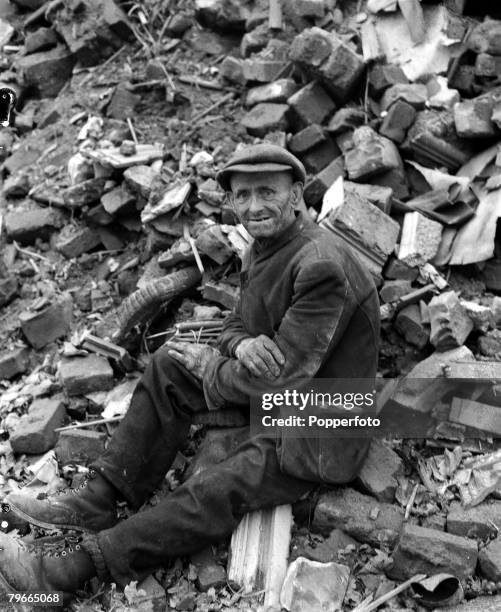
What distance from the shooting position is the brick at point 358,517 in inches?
149

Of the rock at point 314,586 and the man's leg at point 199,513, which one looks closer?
the rock at point 314,586

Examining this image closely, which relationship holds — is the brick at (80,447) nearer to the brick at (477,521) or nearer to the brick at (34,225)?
the brick at (477,521)

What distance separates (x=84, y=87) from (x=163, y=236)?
8.73 ft

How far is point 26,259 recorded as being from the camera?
21.1ft

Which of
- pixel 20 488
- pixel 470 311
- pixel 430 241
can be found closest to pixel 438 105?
pixel 430 241

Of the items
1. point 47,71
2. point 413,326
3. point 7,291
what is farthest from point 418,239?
point 47,71

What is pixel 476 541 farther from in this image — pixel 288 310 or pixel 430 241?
pixel 430 241

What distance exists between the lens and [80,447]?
463cm

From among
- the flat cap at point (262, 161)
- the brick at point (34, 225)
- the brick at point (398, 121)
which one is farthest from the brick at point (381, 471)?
the brick at point (34, 225)

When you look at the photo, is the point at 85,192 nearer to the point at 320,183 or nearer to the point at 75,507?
the point at 320,183

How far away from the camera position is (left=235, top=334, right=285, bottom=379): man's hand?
12.1 feet

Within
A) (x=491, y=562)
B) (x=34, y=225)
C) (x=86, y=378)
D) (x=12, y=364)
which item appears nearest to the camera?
(x=491, y=562)

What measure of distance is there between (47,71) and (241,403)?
5413 millimetres

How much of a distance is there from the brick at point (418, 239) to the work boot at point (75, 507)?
2.35 m
